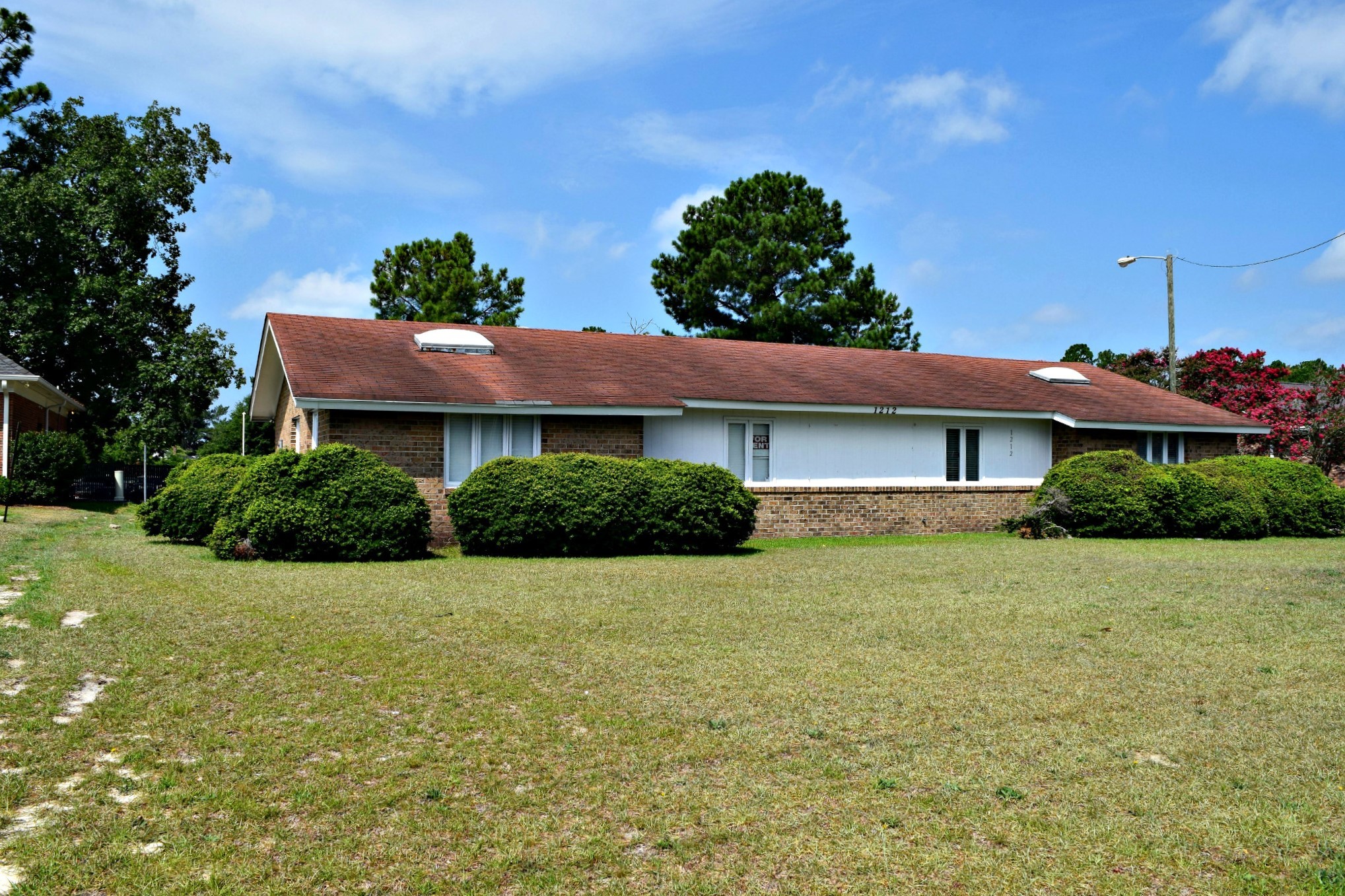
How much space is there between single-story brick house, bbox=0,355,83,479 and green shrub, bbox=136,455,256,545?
34.5 feet

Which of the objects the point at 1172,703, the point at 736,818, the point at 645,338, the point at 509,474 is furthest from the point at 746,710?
the point at 645,338

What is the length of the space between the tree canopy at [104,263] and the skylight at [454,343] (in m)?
15.8

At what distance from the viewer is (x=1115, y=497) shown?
20.1 meters

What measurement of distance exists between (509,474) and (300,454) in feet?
10.1

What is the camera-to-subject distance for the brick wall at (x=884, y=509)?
20375mm

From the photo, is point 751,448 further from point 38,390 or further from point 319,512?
point 38,390

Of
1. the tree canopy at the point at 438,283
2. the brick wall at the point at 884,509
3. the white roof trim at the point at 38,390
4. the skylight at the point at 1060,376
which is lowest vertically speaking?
the brick wall at the point at 884,509

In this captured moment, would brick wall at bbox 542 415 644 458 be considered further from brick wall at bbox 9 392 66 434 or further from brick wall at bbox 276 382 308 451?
brick wall at bbox 9 392 66 434

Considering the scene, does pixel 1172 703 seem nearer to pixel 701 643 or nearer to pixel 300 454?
pixel 701 643

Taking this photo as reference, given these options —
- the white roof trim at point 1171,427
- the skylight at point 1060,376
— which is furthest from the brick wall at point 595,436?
the skylight at point 1060,376

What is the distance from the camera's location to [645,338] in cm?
2516

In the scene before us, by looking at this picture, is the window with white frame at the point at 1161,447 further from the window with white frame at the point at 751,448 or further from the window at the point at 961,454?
the window with white frame at the point at 751,448

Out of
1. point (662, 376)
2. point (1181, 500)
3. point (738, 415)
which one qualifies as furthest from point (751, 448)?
point (1181, 500)

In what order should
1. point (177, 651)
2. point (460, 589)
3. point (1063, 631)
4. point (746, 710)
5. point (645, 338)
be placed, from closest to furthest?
point (746, 710)
point (177, 651)
point (1063, 631)
point (460, 589)
point (645, 338)
